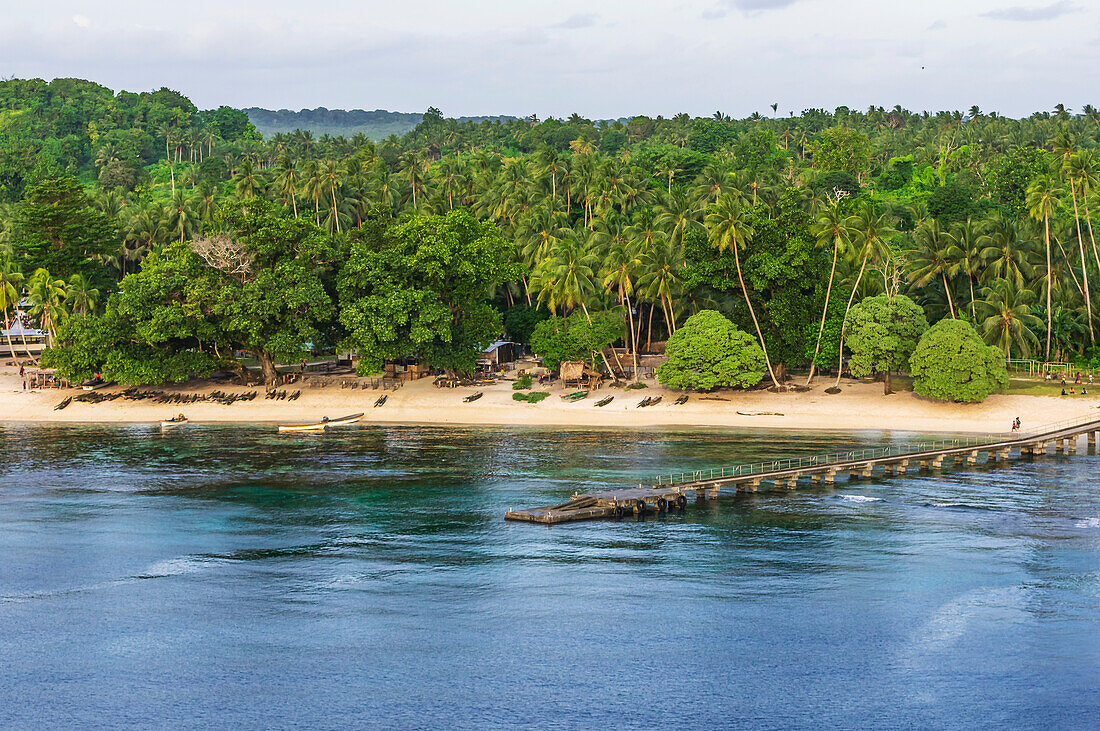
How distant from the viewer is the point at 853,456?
84688mm

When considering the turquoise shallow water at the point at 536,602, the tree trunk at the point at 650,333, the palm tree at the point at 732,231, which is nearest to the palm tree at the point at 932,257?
the palm tree at the point at 732,231

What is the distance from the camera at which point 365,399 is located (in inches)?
4368

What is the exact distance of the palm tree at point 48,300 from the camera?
123 metres

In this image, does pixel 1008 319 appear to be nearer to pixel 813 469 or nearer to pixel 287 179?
pixel 813 469

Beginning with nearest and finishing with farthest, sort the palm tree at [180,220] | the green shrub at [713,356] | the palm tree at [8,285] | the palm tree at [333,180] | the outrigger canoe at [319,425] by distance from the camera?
the outrigger canoe at [319,425], the green shrub at [713,356], the palm tree at [8,285], the palm tree at [180,220], the palm tree at [333,180]

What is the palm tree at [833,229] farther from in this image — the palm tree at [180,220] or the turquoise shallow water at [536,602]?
the palm tree at [180,220]

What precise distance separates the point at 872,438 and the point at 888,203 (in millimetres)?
86264

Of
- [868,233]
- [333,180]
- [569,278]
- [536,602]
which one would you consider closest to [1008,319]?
[868,233]

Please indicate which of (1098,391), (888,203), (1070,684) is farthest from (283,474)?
(888,203)

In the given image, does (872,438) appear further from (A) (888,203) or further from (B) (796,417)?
(A) (888,203)

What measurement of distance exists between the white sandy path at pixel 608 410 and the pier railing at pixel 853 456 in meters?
2.06

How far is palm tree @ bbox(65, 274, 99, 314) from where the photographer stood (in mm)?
125500

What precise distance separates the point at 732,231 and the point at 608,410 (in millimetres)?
20204

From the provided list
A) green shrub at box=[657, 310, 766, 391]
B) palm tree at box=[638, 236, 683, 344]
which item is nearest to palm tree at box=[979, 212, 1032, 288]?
green shrub at box=[657, 310, 766, 391]
